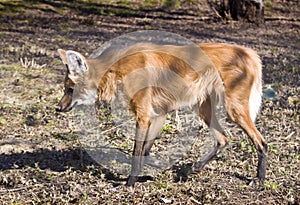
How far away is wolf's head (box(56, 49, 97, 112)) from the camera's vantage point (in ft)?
13.7

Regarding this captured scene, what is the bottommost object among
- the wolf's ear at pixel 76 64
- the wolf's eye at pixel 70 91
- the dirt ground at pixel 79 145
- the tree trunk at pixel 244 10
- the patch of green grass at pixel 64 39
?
the patch of green grass at pixel 64 39

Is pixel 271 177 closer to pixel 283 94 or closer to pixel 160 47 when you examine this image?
pixel 160 47

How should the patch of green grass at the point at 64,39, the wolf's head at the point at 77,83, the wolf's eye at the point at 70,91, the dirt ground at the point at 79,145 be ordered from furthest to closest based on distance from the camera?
the patch of green grass at the point at 64,39 < the wolf's eye at the point at 70,91 < the wolf's head at the point at 77,83 < the dirt ground at the point at 79,145

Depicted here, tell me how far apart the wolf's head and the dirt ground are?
562 mm

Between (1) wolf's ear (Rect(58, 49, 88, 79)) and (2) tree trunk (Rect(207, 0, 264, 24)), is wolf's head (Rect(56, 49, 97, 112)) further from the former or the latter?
(2) tree trunk (Rect(207, 0, 264, 24))

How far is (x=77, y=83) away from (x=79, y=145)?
881 mm

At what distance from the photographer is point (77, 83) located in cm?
429

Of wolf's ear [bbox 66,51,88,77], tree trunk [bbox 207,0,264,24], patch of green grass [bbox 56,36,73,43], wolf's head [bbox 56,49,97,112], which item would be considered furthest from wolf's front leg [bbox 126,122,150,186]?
tree trunk [bbox 207,0,264,24]

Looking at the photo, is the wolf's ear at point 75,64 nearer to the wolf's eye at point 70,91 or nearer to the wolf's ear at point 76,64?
the wolf's ear at point 76,64

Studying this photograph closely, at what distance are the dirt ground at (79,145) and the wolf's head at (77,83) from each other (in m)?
0.56

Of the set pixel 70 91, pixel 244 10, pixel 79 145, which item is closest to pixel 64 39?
pixel 244 10

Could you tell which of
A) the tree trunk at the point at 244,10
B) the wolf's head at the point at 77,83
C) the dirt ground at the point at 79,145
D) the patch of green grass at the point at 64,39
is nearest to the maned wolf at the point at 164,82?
the wolf's head at the point at 77,83

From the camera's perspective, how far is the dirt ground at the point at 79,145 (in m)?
4.04

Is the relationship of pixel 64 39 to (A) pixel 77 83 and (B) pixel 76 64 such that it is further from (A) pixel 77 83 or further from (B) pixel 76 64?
(B) pixel 76 64
